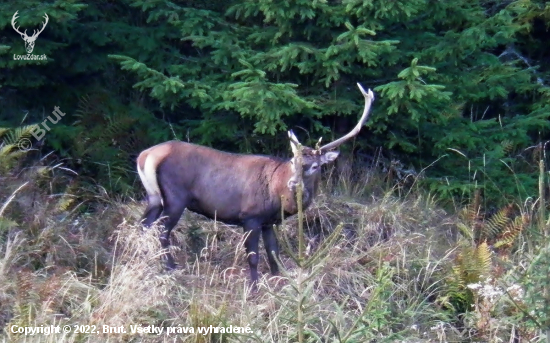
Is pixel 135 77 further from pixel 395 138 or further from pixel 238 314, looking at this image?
pixel 238 314

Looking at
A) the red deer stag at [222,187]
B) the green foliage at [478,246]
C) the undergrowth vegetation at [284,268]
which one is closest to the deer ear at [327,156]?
the red deer stag at [222,187]

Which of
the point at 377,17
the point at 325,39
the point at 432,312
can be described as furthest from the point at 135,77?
the point at 432,312

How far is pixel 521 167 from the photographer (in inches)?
451

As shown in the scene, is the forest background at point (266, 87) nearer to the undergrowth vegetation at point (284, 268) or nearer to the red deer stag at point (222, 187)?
the undergrowth vegetation at point (284, 268)

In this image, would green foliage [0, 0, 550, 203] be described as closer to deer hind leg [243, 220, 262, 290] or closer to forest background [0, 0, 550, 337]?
forest background [0, 0, 550, 337]

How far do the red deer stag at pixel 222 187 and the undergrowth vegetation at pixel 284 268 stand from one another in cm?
26

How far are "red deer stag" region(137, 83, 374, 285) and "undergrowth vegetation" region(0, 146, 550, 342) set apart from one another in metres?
0.26

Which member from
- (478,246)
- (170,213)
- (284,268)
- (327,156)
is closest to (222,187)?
(170,213)

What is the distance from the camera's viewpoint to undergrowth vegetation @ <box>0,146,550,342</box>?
7.06 metres

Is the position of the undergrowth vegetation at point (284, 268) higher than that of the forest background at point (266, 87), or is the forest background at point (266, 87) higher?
the forest background at point (266, 87)

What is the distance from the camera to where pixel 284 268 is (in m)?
6.57

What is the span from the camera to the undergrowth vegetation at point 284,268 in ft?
23.2

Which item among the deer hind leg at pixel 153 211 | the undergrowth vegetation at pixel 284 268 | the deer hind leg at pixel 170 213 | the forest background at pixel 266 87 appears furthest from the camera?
the forest background at pixel 266 87

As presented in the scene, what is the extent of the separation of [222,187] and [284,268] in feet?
6.67
